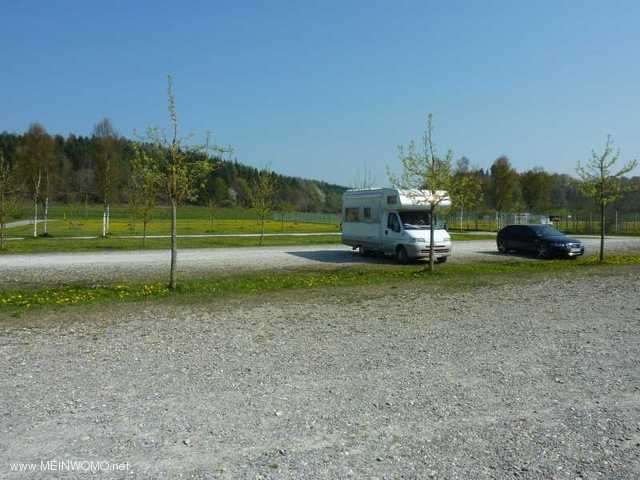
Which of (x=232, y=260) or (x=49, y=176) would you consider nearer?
(x=232, y=260)

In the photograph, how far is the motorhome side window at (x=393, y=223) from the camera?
20.2 m

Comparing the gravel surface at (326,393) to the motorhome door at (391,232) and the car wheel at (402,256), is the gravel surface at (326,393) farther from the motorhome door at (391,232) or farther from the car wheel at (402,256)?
the motorhome door at (391,232)

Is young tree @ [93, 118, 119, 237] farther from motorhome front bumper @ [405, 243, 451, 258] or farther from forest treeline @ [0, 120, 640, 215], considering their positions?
motorhome front bumper @ [405, 243, 451, 258]

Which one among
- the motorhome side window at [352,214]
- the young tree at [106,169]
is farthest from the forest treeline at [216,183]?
the motorhome side window at [352,214]

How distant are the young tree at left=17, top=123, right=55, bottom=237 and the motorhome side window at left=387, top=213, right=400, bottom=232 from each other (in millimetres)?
26575

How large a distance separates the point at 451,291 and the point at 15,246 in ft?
75.7

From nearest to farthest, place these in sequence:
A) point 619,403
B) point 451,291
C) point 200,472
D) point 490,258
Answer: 1. point 200,472
2. point 619,403
3. point 451,291
4. point 490,258

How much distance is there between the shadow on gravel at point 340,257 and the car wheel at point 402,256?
560mm

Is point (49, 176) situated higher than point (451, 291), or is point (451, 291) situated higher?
point (49, 176)

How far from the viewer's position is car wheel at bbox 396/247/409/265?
1978cm

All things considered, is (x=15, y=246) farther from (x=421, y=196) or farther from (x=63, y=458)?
(x=63, y=458)

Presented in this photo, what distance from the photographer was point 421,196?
18734 mm

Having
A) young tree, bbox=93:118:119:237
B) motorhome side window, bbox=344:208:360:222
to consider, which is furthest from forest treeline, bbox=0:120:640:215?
motorhome side window, bbox=344:208:360:222

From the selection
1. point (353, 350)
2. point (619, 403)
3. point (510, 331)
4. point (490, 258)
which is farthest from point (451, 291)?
point (490, 258)
